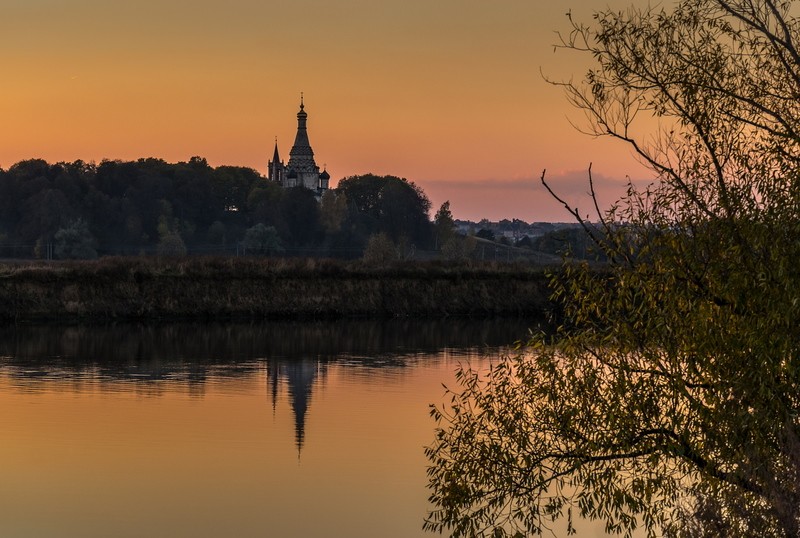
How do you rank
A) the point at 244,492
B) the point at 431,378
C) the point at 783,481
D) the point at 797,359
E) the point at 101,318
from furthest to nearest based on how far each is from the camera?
1. the point at 101,318
2. the point at 431,378
3. the point at 244,492
4. the point at 797,359
5. the point at 783,481

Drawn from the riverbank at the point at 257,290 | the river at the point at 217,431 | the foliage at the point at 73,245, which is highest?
the foliage at the point at 73,245

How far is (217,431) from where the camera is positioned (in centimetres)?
3562

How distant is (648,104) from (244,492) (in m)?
12.6

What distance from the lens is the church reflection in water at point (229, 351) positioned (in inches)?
1784

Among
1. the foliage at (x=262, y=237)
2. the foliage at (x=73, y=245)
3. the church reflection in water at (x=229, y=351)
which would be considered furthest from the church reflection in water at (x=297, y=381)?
the foliage at (x=262, y=237)

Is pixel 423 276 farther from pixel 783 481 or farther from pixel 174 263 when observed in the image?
pixel 783 481

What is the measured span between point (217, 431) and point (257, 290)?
119 ft

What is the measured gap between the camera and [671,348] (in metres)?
19.8

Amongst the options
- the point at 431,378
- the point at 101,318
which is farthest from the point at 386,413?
the point at 101,318

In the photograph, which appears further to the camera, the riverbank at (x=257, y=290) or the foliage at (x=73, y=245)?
the foliage at (x=73, y=245)

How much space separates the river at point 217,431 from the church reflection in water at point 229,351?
132mm

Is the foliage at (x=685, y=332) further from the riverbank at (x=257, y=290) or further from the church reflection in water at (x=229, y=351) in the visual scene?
the riverbank at (x=257, y=290)

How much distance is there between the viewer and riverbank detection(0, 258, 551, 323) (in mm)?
67312

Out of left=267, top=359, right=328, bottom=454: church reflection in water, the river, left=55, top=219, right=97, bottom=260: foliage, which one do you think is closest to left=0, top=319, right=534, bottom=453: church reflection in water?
left=267, top=359, right=328, bottom=454: church reflection in water
